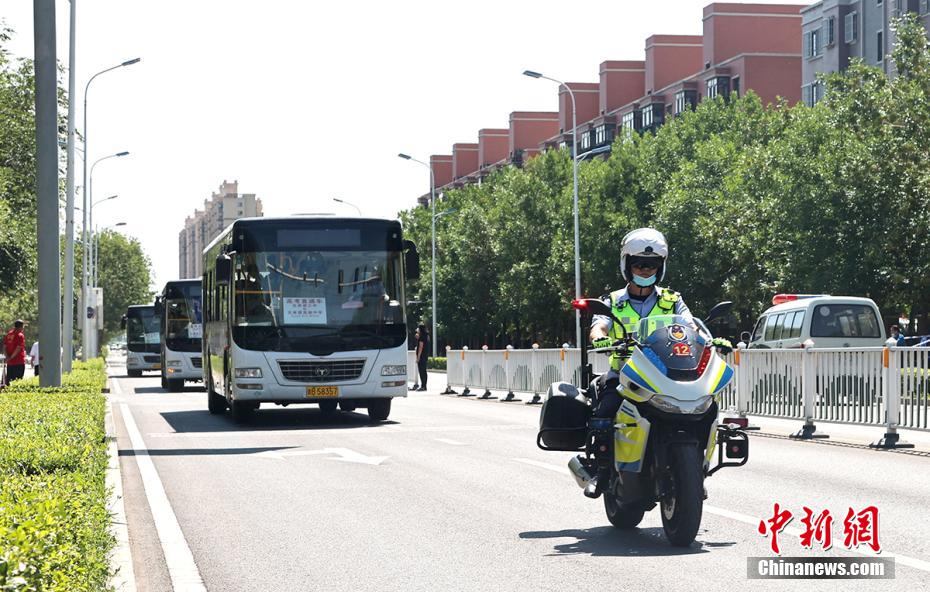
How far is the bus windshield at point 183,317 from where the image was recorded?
1642 inches

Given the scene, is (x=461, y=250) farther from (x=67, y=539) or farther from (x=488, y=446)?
(x=67, y=539)

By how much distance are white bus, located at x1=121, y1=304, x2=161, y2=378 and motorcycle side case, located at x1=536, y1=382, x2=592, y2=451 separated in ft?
163

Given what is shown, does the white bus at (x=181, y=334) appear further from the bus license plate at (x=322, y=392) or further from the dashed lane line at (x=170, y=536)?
the dashed lane line at (x=170, y=536)

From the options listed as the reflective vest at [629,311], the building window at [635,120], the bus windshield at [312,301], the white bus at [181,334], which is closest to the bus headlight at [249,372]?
the bus windshield at [312,301]

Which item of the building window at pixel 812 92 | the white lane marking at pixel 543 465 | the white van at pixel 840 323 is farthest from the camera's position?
the building window at pixel 812 92

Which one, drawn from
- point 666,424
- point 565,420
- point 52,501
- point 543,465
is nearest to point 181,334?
point 543,465

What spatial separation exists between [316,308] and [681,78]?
238 feet

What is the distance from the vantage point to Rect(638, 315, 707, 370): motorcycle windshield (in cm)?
802

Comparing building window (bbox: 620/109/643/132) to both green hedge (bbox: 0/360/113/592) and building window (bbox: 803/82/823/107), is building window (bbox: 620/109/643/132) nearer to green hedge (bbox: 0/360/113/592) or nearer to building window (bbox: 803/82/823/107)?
building window (bbox: 803/82/823/107)

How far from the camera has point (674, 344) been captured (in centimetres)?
805

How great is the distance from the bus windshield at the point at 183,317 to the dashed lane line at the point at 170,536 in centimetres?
2631

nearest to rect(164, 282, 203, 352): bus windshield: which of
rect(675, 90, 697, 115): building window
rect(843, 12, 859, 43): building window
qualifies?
rect(843, 12, 859, 43): building window

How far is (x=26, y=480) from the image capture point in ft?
24.4

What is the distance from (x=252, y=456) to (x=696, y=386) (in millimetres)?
8703
